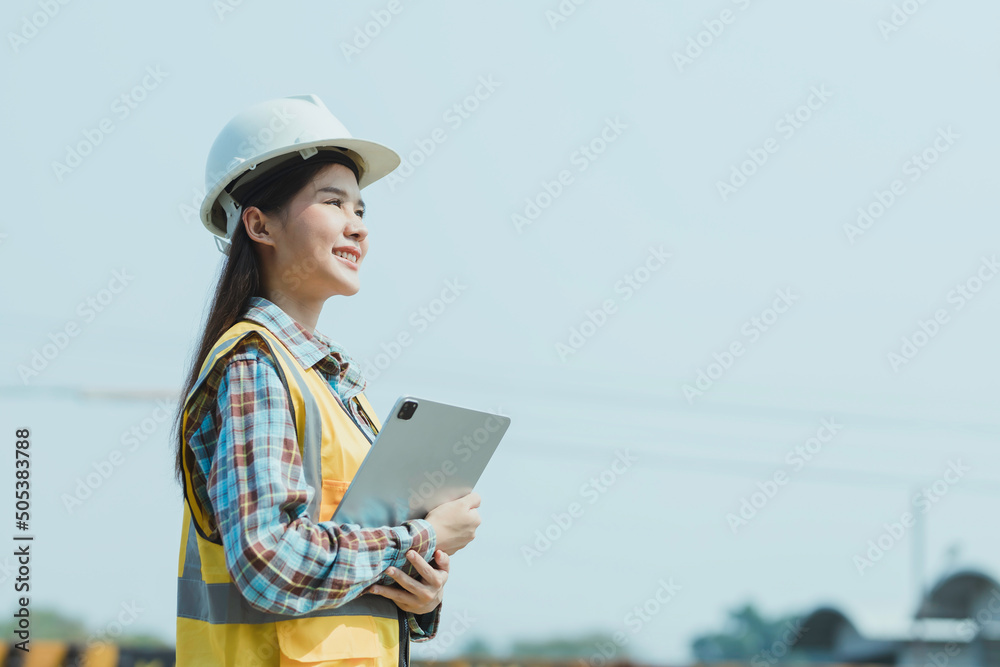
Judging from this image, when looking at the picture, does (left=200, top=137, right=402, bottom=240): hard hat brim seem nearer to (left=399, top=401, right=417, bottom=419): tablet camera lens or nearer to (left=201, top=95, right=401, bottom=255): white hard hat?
(left=201, top=95, right=401, bottom=255): white hard hat

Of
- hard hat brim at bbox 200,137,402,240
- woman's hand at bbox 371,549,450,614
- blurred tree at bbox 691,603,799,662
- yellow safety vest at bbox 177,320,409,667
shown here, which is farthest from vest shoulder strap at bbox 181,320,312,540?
blurred tree at bbox 691,603,799,662

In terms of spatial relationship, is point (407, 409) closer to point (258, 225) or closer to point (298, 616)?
point (298, 616)

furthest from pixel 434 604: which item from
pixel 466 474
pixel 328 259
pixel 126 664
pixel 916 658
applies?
pixel 916 658

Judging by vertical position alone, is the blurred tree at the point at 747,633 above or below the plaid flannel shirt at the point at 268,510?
below

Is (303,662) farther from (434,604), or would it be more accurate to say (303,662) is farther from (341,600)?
(434,604)

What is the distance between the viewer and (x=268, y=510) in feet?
6.21

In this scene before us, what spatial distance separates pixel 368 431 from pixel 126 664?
450cm

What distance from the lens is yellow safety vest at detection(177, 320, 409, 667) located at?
1.96 meters

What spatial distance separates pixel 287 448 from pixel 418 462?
0.92 feet

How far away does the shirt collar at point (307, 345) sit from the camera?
2197 mm

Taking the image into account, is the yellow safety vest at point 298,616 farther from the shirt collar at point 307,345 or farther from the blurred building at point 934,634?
the blurred building at point 934,634

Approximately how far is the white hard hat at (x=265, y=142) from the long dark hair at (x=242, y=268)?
35 millimetres

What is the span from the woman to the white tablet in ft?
0.16

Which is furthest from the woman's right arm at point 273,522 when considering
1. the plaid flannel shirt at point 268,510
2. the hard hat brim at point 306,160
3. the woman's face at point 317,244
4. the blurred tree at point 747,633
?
the blurred tree at point 747,633
